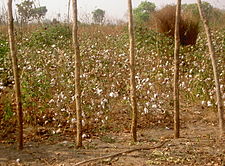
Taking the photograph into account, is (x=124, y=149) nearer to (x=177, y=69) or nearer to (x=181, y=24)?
(x=177, y=69)

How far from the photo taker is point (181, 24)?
968 cm

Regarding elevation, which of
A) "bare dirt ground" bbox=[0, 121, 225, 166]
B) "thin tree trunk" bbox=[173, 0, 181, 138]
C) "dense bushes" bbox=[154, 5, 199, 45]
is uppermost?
"dense bushes" bbox=[154, 5, 199, 45]

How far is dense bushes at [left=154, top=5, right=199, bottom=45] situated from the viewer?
9.68m

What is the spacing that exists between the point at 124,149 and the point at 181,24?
5.98 m

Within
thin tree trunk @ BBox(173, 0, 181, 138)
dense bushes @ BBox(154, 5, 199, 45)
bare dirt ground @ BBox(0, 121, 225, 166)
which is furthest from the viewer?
dense bushes @ BBox(154, 5, 199, 45)

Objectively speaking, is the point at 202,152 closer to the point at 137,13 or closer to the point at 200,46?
the point at 200,46

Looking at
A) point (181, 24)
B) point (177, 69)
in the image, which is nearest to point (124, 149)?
point (177, 69)

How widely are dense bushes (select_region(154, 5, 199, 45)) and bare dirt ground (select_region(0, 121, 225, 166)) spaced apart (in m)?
4.92

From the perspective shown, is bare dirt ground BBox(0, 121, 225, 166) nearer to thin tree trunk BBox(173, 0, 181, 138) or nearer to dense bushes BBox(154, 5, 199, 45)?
thin tree trunk BBox(173, 0, 181, 138)

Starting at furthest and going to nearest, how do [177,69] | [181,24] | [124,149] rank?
1. [181,24]
2. [177,69]
3. [124,149]

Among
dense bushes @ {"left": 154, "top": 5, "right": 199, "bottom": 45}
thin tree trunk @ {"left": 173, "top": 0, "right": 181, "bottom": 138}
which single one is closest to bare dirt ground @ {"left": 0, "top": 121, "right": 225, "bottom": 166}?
thin tree trunk @ {"left": 173, "top": 0, "right": 181, "bottom": 138}

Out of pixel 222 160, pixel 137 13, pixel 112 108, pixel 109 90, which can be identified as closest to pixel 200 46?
pixel 109 90

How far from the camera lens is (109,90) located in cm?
686

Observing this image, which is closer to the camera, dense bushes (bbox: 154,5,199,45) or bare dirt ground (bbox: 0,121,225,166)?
bare dirt ground (bbox: 0,121,225,166)
